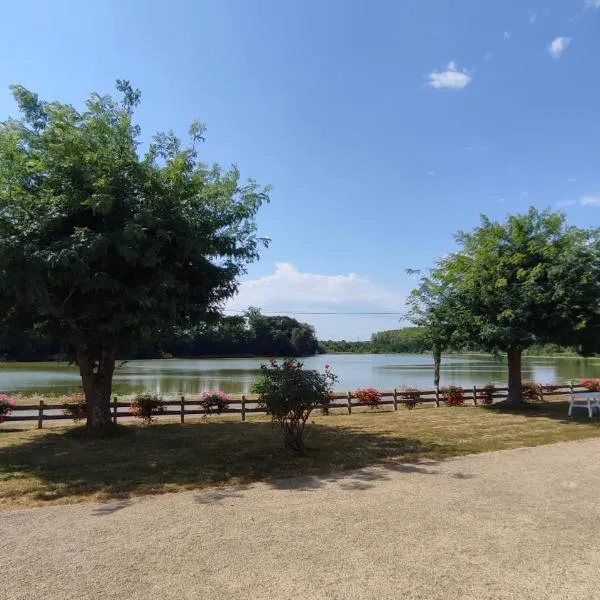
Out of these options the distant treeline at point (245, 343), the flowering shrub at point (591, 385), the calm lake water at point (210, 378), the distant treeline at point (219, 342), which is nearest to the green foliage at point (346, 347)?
the distant treeline at point (245, 343)

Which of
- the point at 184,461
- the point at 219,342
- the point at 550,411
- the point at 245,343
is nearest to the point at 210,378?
the point at 219,342

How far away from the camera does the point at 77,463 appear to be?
8.94 metres

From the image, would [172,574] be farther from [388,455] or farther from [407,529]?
[388,455]

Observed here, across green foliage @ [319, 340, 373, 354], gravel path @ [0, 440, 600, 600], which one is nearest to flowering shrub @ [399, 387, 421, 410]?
gravel path @ [0, 440, 600, 600]

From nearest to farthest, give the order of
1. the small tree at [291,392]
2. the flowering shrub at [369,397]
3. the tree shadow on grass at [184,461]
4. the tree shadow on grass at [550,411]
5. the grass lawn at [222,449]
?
the tree shadow on grass at [184,461] < the grass lawn at [222,449] < the small tree at [291,392] < the tree shadow on grass at [550,411] < the flowering shrub at [369,397]

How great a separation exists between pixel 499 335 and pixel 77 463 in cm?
1248

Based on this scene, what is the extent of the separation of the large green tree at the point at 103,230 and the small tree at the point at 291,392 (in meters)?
2.48

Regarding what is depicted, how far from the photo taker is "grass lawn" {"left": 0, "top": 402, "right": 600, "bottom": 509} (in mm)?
7473

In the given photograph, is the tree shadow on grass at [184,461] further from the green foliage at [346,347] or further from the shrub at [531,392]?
the green foliage at [346,347]

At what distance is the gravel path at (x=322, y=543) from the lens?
154 inches

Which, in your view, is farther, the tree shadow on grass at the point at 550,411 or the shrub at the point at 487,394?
the shrub at the point at 487,394

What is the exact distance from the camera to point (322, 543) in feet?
15.8

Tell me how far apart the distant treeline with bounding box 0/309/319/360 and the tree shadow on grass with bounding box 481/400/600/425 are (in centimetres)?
873

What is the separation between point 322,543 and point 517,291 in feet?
46.3
